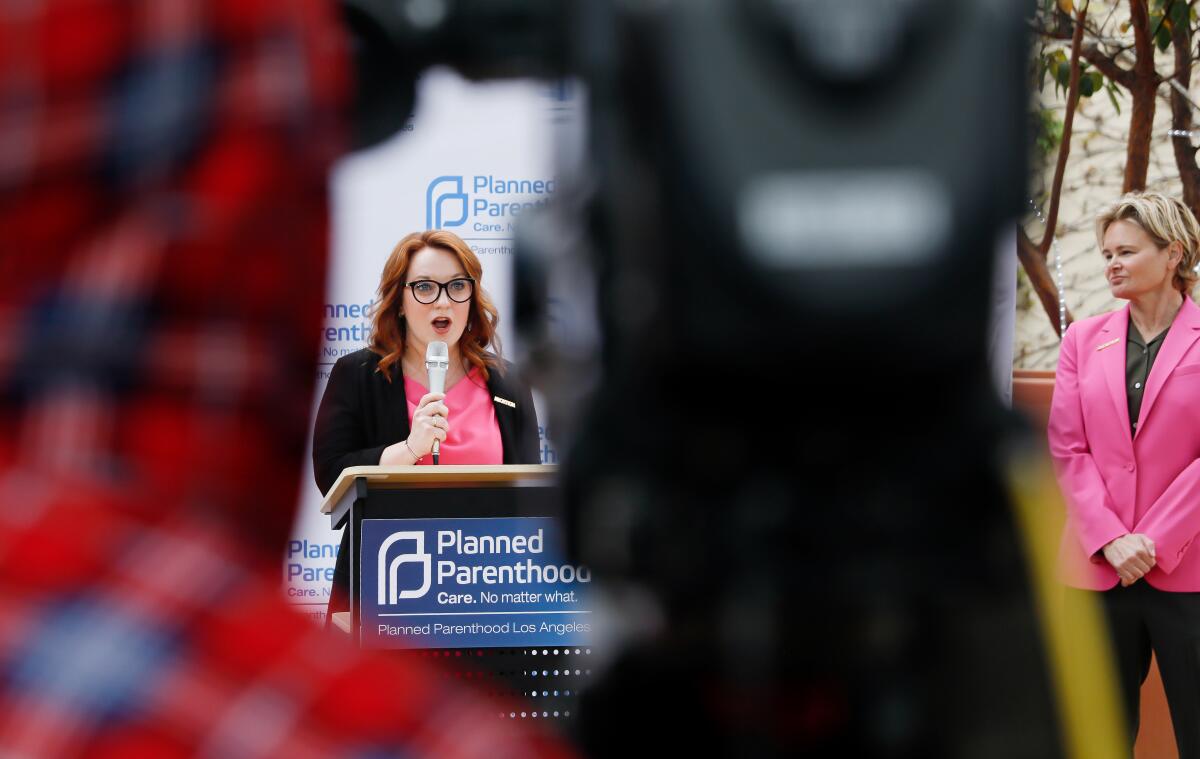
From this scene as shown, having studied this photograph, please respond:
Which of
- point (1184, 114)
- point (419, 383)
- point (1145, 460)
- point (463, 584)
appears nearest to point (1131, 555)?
point (1145, 460)

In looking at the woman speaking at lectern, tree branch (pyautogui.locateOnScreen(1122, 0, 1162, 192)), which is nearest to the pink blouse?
the woman speaking at lectern

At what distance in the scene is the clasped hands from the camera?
2.54m

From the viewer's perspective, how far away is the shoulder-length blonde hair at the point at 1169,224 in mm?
2789

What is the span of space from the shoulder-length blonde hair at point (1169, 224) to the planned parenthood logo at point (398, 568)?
1.67m

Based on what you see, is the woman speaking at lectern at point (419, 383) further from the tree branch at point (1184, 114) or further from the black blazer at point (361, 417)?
the tree branch at point (1184, 114)

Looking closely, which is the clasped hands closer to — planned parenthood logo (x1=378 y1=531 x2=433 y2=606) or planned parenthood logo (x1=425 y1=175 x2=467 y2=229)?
planned parenthood logo (x1=378 y1=531 x2=433 y2=606)

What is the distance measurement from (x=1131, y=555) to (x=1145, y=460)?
205 millimetres

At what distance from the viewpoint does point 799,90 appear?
27 centimetres

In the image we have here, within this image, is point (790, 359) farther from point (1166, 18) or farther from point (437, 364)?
point (1166, 18)

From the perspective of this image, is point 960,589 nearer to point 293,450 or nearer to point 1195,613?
point 293,450

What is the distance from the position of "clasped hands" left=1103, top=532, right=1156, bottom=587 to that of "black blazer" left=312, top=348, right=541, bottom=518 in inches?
50.1

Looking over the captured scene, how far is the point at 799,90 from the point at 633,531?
0.10 meters

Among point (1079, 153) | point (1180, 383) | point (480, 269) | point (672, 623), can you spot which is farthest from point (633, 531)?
point (1079, 153)

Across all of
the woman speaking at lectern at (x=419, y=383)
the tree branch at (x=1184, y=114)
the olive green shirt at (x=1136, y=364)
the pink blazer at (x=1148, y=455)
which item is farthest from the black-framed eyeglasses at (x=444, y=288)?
the tree branch at (x=1184, y=114)
